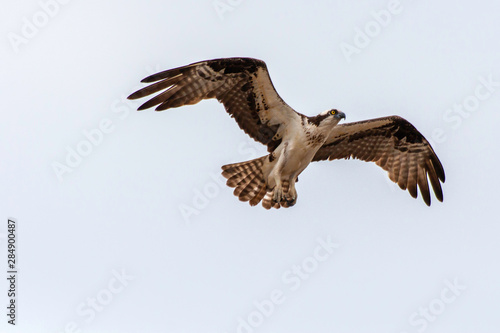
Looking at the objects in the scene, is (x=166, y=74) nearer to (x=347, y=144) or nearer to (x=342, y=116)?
(x=342, y=116)

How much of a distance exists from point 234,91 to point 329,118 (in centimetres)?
193

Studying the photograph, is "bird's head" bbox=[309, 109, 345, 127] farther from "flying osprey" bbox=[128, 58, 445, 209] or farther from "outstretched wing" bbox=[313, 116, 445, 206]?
"outstretched wing" bbox=[313, 116, 445, 206]

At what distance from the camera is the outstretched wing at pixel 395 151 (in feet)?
54.6

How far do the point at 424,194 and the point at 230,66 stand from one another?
5.55 m

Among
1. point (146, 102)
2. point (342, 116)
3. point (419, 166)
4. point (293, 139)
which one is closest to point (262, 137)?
point (293, 139)

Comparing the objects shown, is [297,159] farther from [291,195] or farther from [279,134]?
[291,195]

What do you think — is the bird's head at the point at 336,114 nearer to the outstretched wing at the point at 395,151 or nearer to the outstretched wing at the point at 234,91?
the outstretched wing at the point at 234,91

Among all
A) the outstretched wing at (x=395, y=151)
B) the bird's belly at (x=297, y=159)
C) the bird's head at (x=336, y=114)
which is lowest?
the outstretched wing at (x=395, y=151)

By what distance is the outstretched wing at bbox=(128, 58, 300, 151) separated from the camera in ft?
47.3

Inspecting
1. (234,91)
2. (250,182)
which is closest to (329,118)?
(234,91)

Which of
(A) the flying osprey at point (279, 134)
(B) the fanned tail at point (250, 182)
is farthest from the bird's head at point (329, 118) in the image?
(B) the fanned tail at point (250, 182)

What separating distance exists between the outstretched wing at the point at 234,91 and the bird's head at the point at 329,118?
495 mm

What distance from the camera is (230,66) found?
1462 cm

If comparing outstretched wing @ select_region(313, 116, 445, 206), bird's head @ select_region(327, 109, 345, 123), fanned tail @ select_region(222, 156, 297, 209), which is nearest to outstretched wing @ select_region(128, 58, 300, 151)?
bird's head @ select_region(327, 109, 345, 123)
